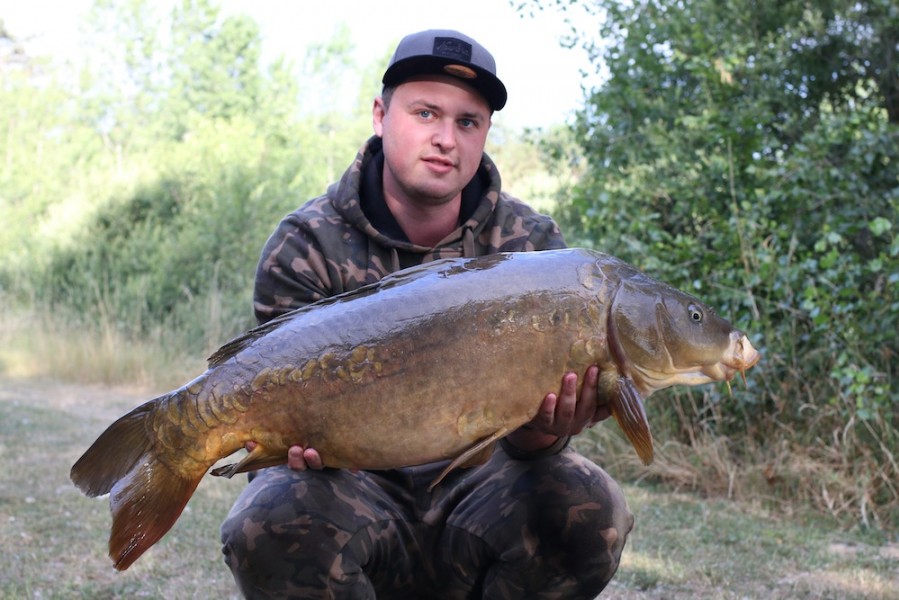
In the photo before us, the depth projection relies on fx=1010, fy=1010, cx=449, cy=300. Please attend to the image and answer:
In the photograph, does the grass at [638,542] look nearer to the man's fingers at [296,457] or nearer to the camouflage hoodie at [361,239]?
the camouflage hoodie at [361,239]

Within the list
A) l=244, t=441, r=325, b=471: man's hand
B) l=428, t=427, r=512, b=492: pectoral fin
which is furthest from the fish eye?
l=244, t=441, r=325, b=471: man's hand

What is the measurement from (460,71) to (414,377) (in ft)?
2.63

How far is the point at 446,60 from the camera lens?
2.26 meters

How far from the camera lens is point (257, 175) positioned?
12617 mm

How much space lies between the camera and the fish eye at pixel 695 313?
6.16 ft

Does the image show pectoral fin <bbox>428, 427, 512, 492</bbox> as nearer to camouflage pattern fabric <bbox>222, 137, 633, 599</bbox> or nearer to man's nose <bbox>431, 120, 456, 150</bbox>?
camouflage pattern fabric <bbox>222, 137, 633, 599</bbox>

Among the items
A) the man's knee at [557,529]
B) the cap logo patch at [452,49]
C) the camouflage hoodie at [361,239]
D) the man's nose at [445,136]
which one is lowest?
the man's knee at [557,529]

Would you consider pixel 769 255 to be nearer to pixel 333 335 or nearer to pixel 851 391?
pixel 851 391

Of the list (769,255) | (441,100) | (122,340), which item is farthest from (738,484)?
(122,340)

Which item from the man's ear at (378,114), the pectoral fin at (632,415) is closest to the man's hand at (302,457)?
the pectoral fin at (632,415)

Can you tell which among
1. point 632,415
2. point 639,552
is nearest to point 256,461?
point 632,415

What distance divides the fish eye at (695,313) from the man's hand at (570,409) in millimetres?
211

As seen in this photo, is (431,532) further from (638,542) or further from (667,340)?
(638,542)

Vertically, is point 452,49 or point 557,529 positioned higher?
point 452,49
